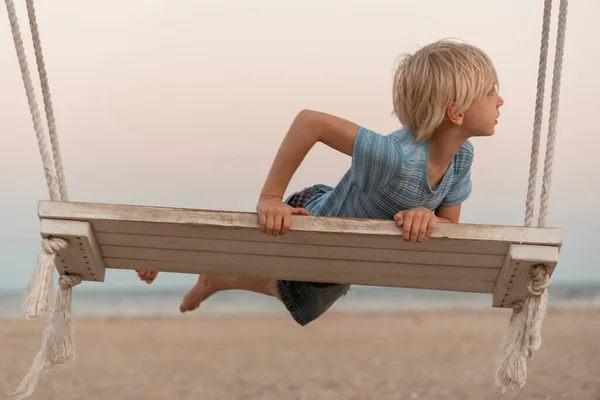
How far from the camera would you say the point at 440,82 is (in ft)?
5.57

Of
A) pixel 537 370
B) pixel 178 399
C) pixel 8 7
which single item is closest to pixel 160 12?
pixel 178 399

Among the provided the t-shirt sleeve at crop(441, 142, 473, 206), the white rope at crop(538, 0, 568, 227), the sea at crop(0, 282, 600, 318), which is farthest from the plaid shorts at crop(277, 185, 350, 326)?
the sea at crop(0, 282, 600, 318)

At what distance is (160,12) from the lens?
7629 mm

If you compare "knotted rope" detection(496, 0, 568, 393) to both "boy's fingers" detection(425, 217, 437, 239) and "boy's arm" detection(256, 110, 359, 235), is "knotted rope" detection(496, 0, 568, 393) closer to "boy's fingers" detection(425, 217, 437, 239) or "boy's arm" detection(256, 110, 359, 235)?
"boy's fingers" detection(425, 217, 437, 239)

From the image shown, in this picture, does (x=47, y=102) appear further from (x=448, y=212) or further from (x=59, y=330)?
(x=448, y=212)

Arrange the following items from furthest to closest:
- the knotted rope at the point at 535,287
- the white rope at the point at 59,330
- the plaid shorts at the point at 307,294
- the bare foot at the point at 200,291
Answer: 1. the bare foot at the point at 200,291
2. the plaid shorts at the point at 307,294
3. the white rope at the point at 59,330
4. the knotted rope at the point at 535,287

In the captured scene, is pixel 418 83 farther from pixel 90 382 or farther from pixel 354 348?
pixel 354 348

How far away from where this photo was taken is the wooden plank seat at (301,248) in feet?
5.14

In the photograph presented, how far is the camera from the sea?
8.02 metres

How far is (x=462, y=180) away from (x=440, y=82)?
271 millimetres

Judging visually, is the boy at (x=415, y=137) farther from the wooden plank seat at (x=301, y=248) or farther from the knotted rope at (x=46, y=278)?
the knotted rope at (x=46, y=278)

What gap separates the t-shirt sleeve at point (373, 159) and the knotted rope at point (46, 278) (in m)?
0.57

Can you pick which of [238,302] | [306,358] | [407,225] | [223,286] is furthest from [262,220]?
[238,302]

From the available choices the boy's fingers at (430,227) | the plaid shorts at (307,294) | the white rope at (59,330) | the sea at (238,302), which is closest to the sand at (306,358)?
the sea at (238,302)
